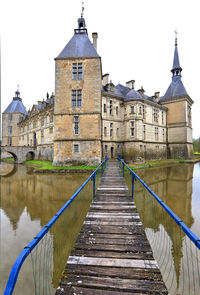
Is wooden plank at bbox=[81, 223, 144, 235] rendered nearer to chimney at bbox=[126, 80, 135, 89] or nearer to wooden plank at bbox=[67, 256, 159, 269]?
wooden plank at bbox=[67, 256, 159, 269]

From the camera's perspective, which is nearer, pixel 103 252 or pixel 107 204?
pixel 103 252

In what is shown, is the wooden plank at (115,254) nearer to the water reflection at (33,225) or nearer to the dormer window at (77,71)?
the water reflection at (33,225)

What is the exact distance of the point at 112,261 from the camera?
9.95ft

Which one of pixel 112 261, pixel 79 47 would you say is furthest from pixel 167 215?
pixel 79 47

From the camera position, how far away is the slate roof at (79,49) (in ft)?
70.7

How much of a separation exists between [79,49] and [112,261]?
82.5 ft

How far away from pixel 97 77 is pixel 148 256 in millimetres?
21102

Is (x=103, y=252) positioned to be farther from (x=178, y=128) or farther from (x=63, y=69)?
(x=178, y=128)

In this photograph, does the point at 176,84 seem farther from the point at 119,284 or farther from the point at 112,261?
the point at 119,284

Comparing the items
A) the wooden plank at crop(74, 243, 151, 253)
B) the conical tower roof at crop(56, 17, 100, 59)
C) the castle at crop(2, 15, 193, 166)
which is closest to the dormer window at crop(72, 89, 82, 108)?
the castle at crop(2, 15, 193, 166)

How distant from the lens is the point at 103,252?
130 inches

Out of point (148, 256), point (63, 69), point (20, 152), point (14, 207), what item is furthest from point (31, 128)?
point (148, 256)

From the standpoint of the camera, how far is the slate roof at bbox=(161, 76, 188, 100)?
33.6 metres

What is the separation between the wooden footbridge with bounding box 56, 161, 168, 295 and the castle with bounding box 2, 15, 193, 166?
53.5 ft
